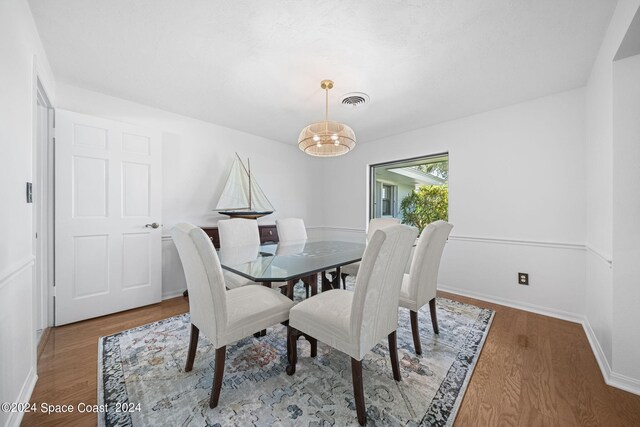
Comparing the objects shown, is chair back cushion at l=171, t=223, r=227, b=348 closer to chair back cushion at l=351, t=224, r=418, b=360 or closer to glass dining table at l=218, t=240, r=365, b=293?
glass dining table at l=218, t=240, r=365, b=293

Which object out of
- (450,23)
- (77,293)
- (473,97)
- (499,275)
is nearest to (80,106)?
(77,293)

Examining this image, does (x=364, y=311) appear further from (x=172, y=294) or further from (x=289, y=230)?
(x=172, y=294)

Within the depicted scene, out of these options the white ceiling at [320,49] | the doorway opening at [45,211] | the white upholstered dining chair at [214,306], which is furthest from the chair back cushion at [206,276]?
the doorway opening at [45,211]

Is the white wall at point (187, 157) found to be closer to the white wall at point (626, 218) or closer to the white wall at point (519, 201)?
the white wall at point (519, 201)

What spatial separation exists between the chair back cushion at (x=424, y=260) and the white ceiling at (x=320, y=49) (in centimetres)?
132

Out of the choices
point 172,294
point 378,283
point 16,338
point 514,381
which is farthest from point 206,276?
point 172,294

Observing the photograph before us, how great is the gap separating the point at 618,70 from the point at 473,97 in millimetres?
1115

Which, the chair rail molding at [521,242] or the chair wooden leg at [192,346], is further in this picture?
the chair rail molding at [521,242]

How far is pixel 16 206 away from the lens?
4.21 ft

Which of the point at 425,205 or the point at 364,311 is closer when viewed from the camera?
the point at 364,311

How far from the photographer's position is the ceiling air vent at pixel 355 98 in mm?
2332

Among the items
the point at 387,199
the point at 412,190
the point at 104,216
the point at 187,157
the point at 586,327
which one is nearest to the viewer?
the point at 586,327

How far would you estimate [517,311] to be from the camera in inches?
102

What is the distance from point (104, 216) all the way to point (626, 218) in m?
4.09
